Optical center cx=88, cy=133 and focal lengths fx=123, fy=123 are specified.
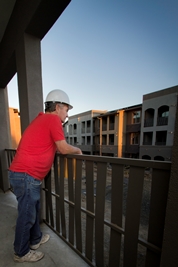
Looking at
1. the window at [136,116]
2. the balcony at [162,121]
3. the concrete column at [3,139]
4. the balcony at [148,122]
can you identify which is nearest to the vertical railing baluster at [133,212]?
the concrete column at [3,139]

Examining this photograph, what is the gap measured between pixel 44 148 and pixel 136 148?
14.5 meters

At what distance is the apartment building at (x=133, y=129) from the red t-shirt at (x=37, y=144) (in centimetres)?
1006

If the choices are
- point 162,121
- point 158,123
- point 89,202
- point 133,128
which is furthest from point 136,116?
point 89,202

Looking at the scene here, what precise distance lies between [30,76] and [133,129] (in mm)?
14128

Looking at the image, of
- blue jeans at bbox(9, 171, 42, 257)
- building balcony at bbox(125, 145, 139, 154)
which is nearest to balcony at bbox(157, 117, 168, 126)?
building balcony at bbox(125, 145, 139, 154)

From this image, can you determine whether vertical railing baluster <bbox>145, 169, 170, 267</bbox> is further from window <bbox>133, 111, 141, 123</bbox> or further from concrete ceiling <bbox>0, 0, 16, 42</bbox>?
window <bbox>133, 111, 141, 123</bbox>

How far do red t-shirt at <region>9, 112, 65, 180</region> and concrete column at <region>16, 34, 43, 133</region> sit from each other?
0.61m

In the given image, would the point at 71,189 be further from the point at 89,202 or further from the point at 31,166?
the point at 31,166

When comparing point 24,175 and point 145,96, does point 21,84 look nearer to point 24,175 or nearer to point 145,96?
point 24,175

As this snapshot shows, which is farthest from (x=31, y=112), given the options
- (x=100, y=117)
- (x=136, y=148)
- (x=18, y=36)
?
(x=100, y=117)

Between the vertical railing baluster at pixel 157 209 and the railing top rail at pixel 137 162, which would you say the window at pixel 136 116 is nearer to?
the railing top rail at pixel 137 162

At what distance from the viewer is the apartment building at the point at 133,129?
36.9 ft

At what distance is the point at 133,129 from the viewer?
47.4 ft

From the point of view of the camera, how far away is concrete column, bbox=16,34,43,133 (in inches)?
63.9
